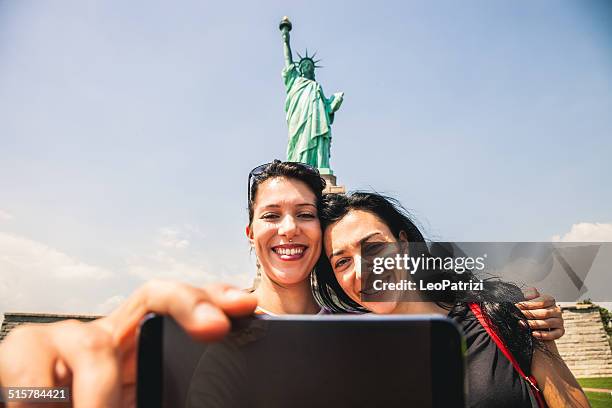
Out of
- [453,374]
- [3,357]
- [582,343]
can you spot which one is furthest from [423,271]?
[582,343]

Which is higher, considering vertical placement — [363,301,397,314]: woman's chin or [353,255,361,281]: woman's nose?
[353,255,361,281]: woman's nose

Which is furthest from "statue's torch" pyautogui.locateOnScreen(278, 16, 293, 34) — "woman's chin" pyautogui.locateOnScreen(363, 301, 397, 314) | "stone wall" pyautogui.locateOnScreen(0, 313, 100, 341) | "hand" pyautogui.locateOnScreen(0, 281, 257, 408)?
"hand" pyautogui.locateOnScreen(0, 281, 257, 408)

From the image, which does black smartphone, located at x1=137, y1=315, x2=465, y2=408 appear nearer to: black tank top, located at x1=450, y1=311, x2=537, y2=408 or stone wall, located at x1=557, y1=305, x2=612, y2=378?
black tank top, located at x1=450, y1=311, x2=537, y2=408

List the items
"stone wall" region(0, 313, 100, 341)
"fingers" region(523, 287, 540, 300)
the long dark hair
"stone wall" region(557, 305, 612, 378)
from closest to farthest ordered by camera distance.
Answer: the long dark hair, "fingers" region(523, 287, 540, 300), "stone wall" region(0, 313, 100, 341), "stone wall" region(557, 305, 612, 378)

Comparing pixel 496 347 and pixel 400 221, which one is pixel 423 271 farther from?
pixel 496 347

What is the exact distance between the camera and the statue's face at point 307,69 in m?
11.6

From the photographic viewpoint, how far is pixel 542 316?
4.14 feet

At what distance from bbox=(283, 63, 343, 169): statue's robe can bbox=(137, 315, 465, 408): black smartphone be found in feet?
32.4

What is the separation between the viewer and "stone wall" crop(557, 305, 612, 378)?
9.70 m

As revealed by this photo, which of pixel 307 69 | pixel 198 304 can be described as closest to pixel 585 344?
pixel 307 69

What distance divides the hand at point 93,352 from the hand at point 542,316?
1105 millimetres

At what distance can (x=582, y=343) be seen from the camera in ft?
32.4

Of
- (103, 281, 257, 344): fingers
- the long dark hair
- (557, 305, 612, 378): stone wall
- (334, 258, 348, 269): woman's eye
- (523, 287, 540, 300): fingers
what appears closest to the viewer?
(103, 281, 257, 344): fingers

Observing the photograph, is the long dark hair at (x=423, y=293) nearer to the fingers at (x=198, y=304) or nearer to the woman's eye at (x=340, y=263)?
the woman's eye at (x=340, y=263)
